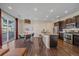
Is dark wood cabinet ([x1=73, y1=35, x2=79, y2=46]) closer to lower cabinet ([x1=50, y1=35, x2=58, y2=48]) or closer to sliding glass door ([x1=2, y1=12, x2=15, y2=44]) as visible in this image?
lower cabinet ([x1=50, y1=35, x2=58, y2=48])

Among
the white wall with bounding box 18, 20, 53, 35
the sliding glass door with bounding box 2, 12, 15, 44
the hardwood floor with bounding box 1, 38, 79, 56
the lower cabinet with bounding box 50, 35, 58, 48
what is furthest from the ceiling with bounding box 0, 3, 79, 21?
the white wall with bounding box 18, 20, 53, 35

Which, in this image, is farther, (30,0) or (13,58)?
(30,0)

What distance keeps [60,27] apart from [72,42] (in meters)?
3.66

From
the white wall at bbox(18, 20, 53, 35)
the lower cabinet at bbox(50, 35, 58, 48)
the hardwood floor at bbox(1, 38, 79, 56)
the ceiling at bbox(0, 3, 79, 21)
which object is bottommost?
the hardwood floor at bbox(1, 38, 79, 56)

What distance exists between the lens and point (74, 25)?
799cm

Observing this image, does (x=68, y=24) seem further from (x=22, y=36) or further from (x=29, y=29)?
(x=29, y=29)

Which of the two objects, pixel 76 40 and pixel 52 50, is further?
pixel 76 40

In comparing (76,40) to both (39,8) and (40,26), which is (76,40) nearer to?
(39,8)

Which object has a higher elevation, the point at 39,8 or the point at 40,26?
the point at 39,8

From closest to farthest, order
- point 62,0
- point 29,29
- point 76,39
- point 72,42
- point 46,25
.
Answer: point 62,0 < point 76,39 < point 72,42 < point 29,29 < point 46,25

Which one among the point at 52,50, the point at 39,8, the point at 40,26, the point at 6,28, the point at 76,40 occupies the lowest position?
the point at 52,50

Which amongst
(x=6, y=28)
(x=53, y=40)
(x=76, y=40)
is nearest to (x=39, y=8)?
(x=53, y=40)

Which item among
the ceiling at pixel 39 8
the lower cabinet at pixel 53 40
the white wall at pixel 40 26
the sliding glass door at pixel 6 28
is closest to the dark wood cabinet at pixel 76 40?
the lower cabinet at pixel 53 40

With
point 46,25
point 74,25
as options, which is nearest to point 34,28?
point 46,25
